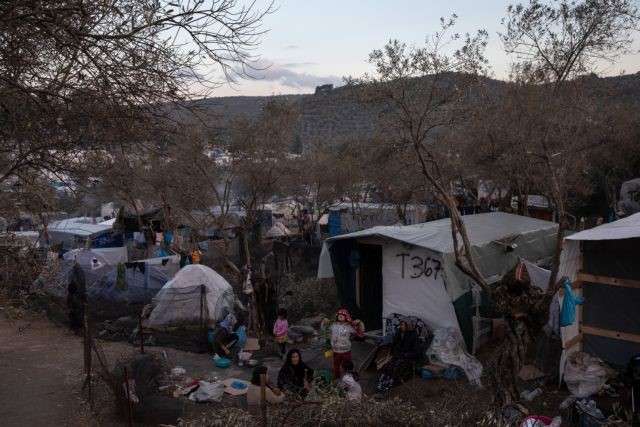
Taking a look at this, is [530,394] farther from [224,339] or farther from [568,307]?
[224,339]

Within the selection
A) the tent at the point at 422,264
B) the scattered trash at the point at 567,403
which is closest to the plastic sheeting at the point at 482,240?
the tent at the point at 422,264

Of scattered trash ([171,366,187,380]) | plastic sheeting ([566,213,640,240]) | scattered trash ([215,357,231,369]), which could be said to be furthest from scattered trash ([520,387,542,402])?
scattered trash ([171,366,187,380])

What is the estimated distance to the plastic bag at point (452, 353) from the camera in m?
9.49

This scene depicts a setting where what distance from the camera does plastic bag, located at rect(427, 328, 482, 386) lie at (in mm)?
9492

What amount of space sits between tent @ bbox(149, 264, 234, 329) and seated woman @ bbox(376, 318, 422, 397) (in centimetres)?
472

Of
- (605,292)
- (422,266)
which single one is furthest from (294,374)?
(605,292)

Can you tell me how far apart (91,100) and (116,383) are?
4327mm

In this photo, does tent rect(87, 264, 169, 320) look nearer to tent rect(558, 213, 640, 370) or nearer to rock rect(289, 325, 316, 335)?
rock rect(289, 325, 316, 335)

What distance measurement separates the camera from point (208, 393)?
29.4 feet

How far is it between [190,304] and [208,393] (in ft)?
14.8

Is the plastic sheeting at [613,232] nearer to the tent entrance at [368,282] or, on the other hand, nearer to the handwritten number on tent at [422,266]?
the handwritten number on tent at [422,266]

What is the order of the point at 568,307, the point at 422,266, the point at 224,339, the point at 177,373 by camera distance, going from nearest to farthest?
1. the point at 568,307
2. the point at 177,373
3. the point at 422,266
4. the point at 224,339

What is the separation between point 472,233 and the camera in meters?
12.1

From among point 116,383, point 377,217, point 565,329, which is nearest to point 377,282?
point 565,329
